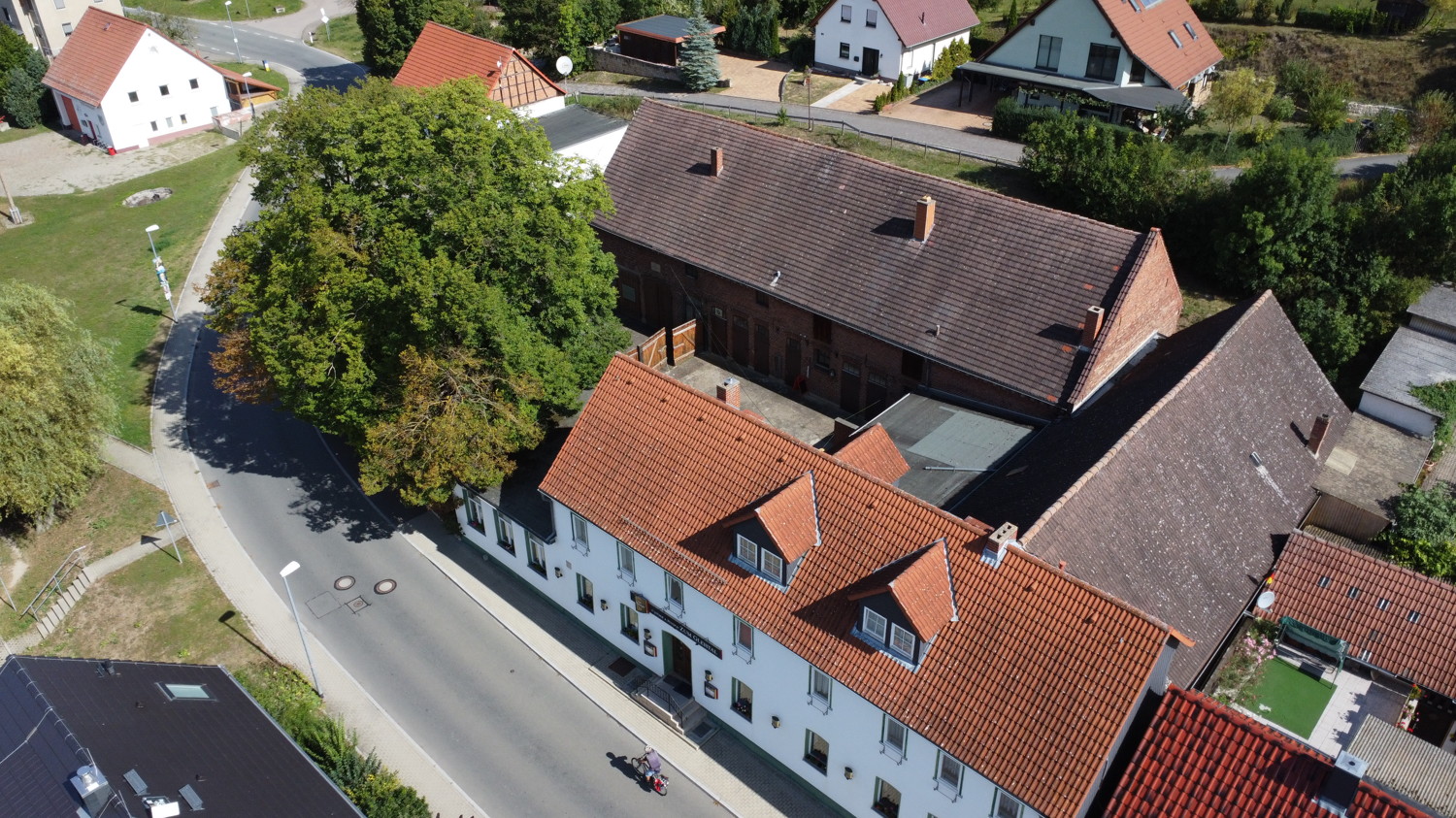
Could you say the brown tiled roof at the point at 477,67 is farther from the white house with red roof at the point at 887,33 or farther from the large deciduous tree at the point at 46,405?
the large deciduous tree at the point at 46,405

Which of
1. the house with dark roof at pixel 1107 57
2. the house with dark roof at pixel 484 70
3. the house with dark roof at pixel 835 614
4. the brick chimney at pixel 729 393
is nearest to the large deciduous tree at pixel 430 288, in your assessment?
the house with dark roof at pixel 835 614

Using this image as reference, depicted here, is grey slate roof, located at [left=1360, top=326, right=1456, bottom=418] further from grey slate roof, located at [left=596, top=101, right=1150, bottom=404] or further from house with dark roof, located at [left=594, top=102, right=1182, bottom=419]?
grey slate roof, located at [left=596, top=101, right=1150, bottom=404]

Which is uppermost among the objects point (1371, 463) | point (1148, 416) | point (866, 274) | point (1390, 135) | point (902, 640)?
point (1390, 135)

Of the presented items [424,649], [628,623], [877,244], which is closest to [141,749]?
[424,649]

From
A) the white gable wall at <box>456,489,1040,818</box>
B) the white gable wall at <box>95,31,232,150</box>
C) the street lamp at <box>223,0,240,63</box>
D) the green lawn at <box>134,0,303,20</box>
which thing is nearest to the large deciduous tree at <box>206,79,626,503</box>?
the white gable wall at <box>456,489,1040,818</box>

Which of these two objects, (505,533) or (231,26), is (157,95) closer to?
(231,26)

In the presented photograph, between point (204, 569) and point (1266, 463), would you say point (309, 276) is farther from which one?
point (1266, 463)
